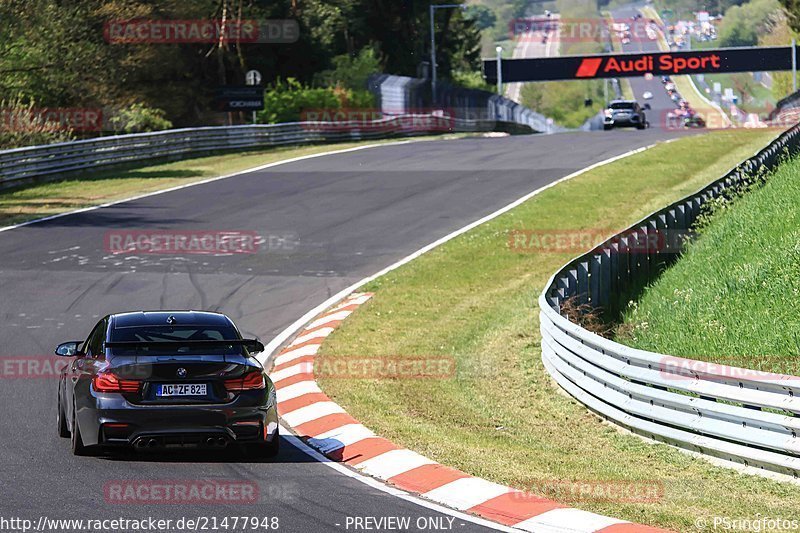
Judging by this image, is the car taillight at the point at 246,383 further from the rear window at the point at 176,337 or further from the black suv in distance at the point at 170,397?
the rear window at the point at 176,337

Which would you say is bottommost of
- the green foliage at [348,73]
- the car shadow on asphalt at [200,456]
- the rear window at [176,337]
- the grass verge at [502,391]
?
the grass verge at [502,391]

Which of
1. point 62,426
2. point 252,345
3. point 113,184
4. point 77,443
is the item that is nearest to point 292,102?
point 113,184

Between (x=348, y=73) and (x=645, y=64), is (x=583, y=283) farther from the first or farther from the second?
(x=645, y=64)

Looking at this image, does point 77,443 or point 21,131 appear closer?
point 77,443

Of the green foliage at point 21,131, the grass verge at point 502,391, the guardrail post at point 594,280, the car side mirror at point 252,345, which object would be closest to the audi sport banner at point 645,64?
the green foliage at point 21,131

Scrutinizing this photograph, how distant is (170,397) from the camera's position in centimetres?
1045

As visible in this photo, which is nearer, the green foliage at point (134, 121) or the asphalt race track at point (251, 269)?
the asphalt race track at point (251, 269)

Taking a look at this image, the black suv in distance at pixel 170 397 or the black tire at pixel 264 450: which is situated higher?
the black suv in distance at pixel 170 397

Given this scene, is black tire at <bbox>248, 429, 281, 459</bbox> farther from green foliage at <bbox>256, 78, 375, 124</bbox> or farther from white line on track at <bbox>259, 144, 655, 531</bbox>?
green foliage at <bbox>256, 78, 375, 124</bbox>

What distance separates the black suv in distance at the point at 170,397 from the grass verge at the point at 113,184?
17386mm

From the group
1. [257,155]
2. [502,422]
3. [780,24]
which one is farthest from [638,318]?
[780,24]

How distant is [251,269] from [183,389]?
11.6 metres

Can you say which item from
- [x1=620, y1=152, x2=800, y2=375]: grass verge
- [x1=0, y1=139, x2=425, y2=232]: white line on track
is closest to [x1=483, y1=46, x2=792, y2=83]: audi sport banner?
[x1=0, y1=139, x2=425, y2=232]: white line on track

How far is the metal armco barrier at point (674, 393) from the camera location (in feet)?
33.4
